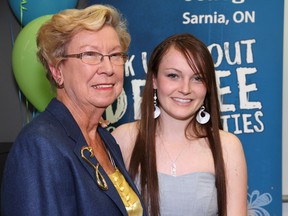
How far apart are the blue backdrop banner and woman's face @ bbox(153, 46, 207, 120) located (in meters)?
0.64

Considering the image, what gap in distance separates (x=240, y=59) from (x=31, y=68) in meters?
1.12

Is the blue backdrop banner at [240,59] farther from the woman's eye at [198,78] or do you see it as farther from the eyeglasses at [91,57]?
the eyeglasses at [91,57]

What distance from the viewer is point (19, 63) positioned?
2129 millimetres

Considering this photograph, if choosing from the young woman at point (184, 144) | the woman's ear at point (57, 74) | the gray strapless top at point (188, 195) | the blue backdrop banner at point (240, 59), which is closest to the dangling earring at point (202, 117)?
Answer: the young woman at point (184, 144)

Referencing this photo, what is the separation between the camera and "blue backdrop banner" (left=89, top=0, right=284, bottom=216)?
2389 millimetres

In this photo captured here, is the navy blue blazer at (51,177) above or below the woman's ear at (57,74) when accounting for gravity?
below

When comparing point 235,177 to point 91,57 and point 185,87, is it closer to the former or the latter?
point 185,87

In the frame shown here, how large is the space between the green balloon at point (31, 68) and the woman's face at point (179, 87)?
61 centimetres

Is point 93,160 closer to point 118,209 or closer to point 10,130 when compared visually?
point 118,209

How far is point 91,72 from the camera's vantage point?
4.33ft

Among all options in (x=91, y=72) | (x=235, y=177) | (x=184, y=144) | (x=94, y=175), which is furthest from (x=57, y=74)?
(x=235, y=177)

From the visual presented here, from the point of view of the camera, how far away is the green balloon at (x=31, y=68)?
6.81 feet

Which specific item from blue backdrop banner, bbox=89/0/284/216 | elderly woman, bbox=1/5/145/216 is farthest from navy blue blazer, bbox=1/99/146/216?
blue backdrop banner, bbox=89/0/284/216

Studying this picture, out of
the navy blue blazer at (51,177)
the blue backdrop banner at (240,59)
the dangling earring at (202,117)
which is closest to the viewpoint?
the navy blue blazer at (51,177)
